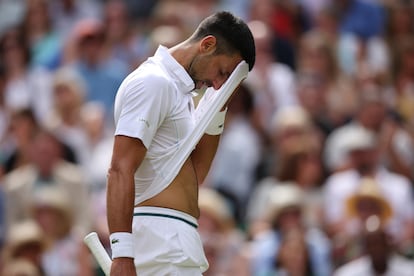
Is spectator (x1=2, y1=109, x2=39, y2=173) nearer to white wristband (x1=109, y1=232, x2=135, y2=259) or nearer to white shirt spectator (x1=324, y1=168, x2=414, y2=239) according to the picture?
white shirt spectator (x1=324, y1=168, x2=414, y2=239)

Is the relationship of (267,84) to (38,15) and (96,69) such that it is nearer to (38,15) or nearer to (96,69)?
(96,69)

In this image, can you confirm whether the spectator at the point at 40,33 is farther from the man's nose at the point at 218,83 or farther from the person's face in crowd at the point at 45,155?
the man's nose at the point at 218,83

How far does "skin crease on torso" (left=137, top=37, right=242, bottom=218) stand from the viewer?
6.67 m

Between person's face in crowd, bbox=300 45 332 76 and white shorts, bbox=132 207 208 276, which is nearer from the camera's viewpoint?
white shorts, bbox=132 207 208 276

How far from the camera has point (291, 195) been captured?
37.3 feet

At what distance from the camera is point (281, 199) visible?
1133cm

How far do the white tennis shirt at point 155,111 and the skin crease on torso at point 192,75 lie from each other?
0.05 metres

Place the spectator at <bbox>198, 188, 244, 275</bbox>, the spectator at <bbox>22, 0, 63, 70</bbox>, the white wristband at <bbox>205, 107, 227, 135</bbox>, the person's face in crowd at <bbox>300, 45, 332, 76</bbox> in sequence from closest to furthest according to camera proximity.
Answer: the white wristband at <bbox>205, 107, 227, 135</bbox> → the spectator at <bbox>198, 188, 244, 275</bbox> → the person's face in crowd at <bbox>300, 45, 332, 76</bbox> → the spectator at <bbox>22, 0, 63, 70</bbox>

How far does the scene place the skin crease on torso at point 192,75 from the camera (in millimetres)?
6668

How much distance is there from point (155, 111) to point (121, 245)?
0.63 meters

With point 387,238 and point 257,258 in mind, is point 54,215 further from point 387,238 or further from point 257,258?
point 387,238

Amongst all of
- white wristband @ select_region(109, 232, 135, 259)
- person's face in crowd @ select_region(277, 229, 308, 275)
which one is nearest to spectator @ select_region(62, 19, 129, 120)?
person's face in crowd @ select_region(277, 229, 308, 275)

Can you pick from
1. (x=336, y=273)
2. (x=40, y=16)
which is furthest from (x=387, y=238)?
(x=40, y=16)

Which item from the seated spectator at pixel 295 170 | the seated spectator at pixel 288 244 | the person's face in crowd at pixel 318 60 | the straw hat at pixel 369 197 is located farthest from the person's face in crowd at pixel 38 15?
the straw hat at pixel 369 197
